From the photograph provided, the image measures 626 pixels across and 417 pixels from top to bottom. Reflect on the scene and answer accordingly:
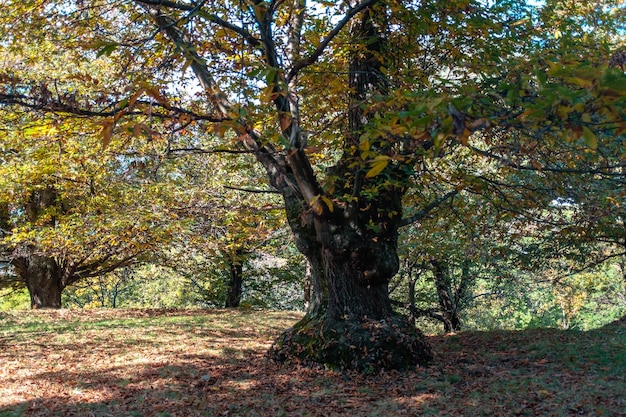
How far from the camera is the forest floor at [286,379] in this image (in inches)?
191

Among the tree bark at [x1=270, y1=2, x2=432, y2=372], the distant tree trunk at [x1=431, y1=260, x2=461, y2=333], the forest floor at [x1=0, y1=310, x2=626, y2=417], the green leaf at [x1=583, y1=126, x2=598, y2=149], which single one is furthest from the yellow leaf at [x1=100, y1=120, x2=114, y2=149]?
the distant tree trunk at [x1=431, y1=260, x2=461, y2=333]

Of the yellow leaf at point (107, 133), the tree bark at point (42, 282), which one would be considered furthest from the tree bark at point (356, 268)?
the tree bark at point (42, 282)

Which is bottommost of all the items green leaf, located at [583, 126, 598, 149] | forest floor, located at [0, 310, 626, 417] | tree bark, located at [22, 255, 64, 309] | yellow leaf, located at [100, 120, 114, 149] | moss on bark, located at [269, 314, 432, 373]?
forest floor, located at [0, 310, 626, 417]

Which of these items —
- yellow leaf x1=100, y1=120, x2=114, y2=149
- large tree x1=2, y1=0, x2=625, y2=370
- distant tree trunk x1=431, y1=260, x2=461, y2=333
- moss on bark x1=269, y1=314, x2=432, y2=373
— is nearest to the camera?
yellow leaf x1=100, y1=120, x2=114, y2=149

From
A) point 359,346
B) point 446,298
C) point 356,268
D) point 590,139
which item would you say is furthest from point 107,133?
point 446,298

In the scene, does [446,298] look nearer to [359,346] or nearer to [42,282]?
[359,346]

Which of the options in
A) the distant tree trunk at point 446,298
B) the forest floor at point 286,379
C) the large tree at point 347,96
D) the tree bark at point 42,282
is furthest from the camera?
the tree bark at point 42,282

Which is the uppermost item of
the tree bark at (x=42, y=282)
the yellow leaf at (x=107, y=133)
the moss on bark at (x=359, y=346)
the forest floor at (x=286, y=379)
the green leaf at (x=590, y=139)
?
the yellow leaf at (x=107, y=133)

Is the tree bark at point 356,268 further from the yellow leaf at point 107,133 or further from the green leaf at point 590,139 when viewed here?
the green leaf at point 590,139

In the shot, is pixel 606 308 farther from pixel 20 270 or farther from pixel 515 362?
pixel 20 270

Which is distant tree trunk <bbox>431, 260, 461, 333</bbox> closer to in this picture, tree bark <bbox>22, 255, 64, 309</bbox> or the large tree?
the large tree

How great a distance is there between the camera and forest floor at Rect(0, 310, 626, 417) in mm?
4848

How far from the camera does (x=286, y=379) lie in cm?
582

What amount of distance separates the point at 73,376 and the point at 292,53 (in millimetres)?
4514
